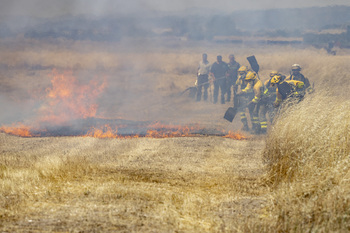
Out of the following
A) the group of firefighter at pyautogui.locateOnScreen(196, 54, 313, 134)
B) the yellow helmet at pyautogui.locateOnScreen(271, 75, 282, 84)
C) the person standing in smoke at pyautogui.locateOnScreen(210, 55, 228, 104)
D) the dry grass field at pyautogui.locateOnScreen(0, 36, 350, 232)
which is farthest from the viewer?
the person standing in smoke at pyautogui.locateOnScreen(210, 55, 228, 104)

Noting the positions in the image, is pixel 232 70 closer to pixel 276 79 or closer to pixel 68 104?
pixel 276 79

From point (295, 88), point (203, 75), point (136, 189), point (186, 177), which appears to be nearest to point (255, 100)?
point (295, 88)

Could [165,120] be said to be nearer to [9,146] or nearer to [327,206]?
[9,146]

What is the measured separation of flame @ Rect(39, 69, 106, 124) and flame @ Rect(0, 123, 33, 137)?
1064mm

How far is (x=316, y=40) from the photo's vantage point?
33219mm

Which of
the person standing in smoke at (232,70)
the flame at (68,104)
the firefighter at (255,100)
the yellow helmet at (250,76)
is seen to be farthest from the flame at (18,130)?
the person standing in smoke at (232,70)

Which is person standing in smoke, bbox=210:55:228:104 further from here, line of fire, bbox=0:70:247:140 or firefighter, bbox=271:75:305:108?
firefighter, bbox=271:75:305:108

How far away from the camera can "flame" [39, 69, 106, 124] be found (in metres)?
17.2

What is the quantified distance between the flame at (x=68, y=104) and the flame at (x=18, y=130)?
3.49 feet

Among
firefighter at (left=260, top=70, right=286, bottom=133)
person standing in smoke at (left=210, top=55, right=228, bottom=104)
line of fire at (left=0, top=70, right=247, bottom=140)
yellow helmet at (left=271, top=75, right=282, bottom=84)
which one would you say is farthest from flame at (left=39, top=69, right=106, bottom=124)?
yellow helmet at (left=271, top=75, right=282, bottom=84)

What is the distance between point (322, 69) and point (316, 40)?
28.7 feet

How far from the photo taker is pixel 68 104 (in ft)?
60.8

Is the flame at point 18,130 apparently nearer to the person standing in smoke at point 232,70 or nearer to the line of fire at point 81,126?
the line of fire at point 81,126

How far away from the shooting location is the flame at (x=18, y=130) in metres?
14.5
